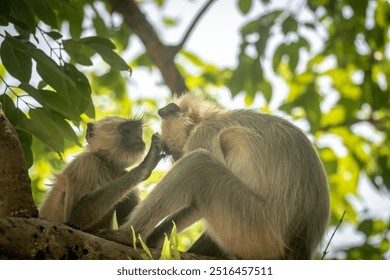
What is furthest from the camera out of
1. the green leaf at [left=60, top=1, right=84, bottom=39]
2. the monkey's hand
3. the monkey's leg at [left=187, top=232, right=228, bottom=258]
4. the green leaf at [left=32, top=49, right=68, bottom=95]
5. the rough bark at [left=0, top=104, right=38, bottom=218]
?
the green leaf at [left=60, top=1, right=84, bottom=39]

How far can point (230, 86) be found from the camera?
424cm

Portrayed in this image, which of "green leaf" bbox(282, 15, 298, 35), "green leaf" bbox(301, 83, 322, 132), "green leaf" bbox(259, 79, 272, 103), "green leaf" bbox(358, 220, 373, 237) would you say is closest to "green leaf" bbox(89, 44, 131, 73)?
"green leaf" bbox(259, 79, 272, 103)

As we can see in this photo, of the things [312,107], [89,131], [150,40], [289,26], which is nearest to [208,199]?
[89,131]

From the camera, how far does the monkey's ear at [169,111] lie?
317cm

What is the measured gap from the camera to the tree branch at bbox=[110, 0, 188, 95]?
4.35 meters

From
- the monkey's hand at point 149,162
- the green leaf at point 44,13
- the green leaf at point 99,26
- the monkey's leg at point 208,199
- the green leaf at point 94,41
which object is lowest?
the monkey's leg at point 208,199

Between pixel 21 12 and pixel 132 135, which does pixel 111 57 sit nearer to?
pixel 21 12

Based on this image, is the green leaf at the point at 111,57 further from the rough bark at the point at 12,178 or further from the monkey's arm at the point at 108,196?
the rough bark at the point at 12,178

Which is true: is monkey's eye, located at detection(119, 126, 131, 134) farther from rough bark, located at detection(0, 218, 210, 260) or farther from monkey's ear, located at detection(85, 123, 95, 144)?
rough bark, located at detection(0, 218, 210, 260)

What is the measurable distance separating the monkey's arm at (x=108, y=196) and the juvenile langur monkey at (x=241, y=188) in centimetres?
17

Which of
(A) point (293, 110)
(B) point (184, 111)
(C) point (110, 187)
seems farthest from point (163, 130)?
(A) point (293, 110)

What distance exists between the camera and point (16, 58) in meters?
2.63

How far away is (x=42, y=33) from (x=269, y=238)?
1.43 m

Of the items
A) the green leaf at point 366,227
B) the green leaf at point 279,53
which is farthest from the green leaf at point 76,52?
the green leaf at point 366,227
